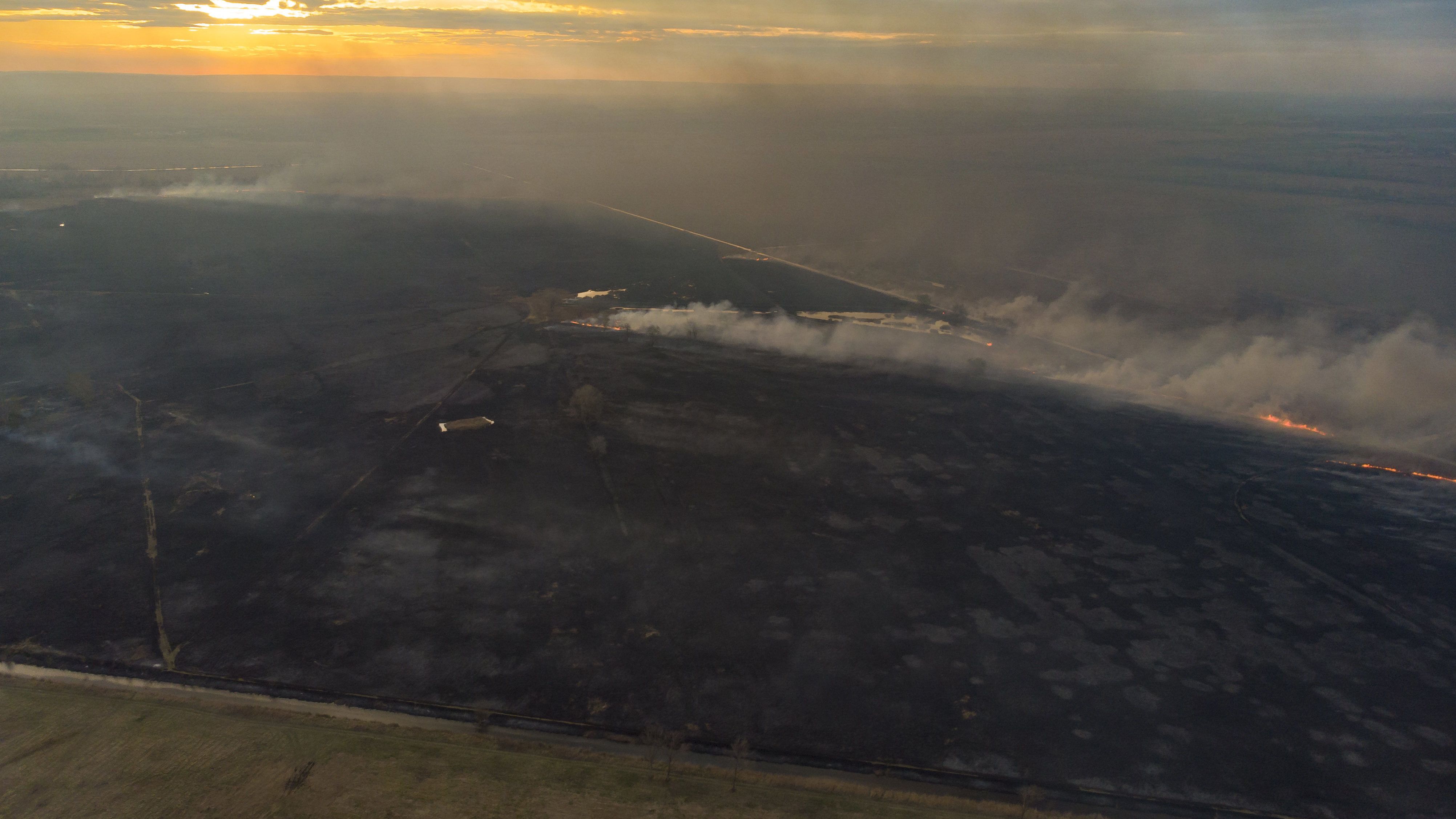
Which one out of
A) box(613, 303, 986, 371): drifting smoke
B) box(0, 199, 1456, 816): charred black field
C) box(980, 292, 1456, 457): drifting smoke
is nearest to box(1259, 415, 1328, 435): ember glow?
box(980, 292, 1456, 457): drifting smoke

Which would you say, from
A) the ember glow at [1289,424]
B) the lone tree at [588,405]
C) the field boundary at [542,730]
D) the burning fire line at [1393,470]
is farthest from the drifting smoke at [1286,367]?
the field boundary at [542,730]

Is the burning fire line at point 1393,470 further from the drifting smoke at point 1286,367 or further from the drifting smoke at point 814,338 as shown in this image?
the drifting smoke at point 814,338

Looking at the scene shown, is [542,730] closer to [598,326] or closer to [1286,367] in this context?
[598,326]

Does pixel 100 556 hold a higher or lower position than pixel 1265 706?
lower

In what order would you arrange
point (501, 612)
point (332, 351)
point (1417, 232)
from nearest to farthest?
point (501, 612) → point (332, 351) → point (1417, 232)

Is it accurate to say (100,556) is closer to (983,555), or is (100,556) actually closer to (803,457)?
(803,457)

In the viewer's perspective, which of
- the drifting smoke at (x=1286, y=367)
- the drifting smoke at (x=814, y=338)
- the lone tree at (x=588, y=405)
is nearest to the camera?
the lone tree at (x=588, y=405)

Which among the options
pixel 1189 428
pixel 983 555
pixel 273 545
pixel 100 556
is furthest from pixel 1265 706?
pixel 100 556
